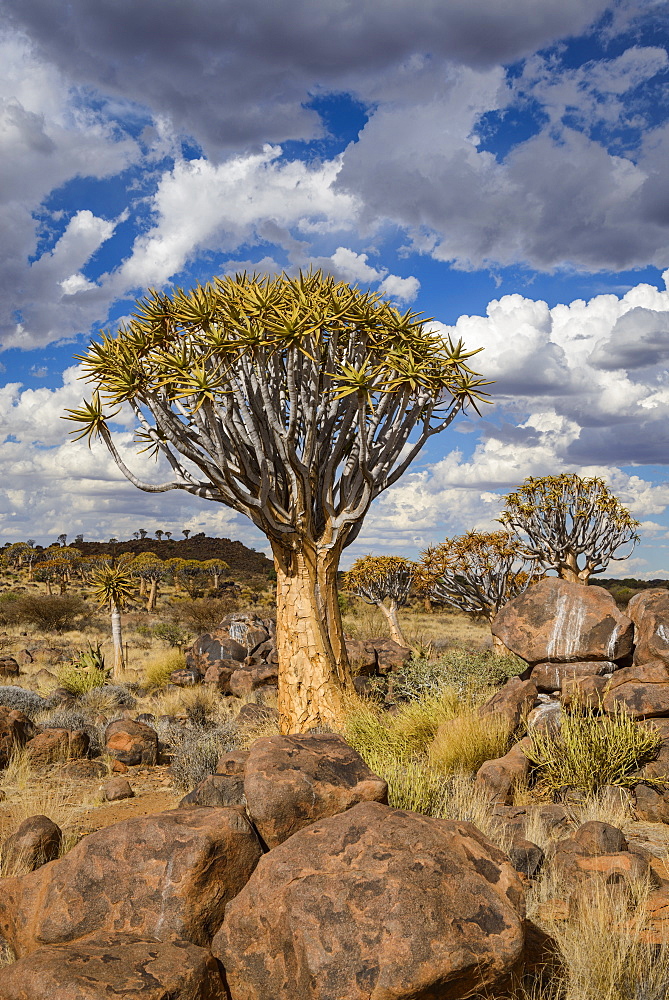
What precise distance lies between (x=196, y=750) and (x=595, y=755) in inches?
200

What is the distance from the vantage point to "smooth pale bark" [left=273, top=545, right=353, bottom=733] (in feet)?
32.9

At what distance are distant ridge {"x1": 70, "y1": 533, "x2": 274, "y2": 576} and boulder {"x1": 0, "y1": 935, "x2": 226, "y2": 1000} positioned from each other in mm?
51547

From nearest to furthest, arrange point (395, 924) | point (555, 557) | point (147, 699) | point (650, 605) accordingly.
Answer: point (395, 924), point (650, 605), point (147, 699), point (555, 557)

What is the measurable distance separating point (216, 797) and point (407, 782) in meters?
1.67

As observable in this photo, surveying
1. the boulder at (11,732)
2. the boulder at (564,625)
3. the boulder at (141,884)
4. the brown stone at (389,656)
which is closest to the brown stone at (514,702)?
the boulder at (564,625)

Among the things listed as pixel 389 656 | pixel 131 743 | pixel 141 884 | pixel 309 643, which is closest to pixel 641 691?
pixel 309 643

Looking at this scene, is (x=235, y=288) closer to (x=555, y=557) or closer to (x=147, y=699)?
(x=147, y=699)

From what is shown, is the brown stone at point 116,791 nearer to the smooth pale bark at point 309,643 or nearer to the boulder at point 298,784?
the smooth pale bark at point 309,643

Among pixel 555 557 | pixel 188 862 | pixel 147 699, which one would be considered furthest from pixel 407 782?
pixel 555 557

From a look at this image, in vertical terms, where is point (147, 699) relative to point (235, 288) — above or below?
below

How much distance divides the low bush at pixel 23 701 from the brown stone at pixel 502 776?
8162mm

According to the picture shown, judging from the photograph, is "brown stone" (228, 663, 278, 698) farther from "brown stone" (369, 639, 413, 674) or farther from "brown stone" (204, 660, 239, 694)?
"brown stone" (369, 639, 413, 674)

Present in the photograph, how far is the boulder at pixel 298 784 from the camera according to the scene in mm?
→ 4523

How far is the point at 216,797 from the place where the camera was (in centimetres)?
613
